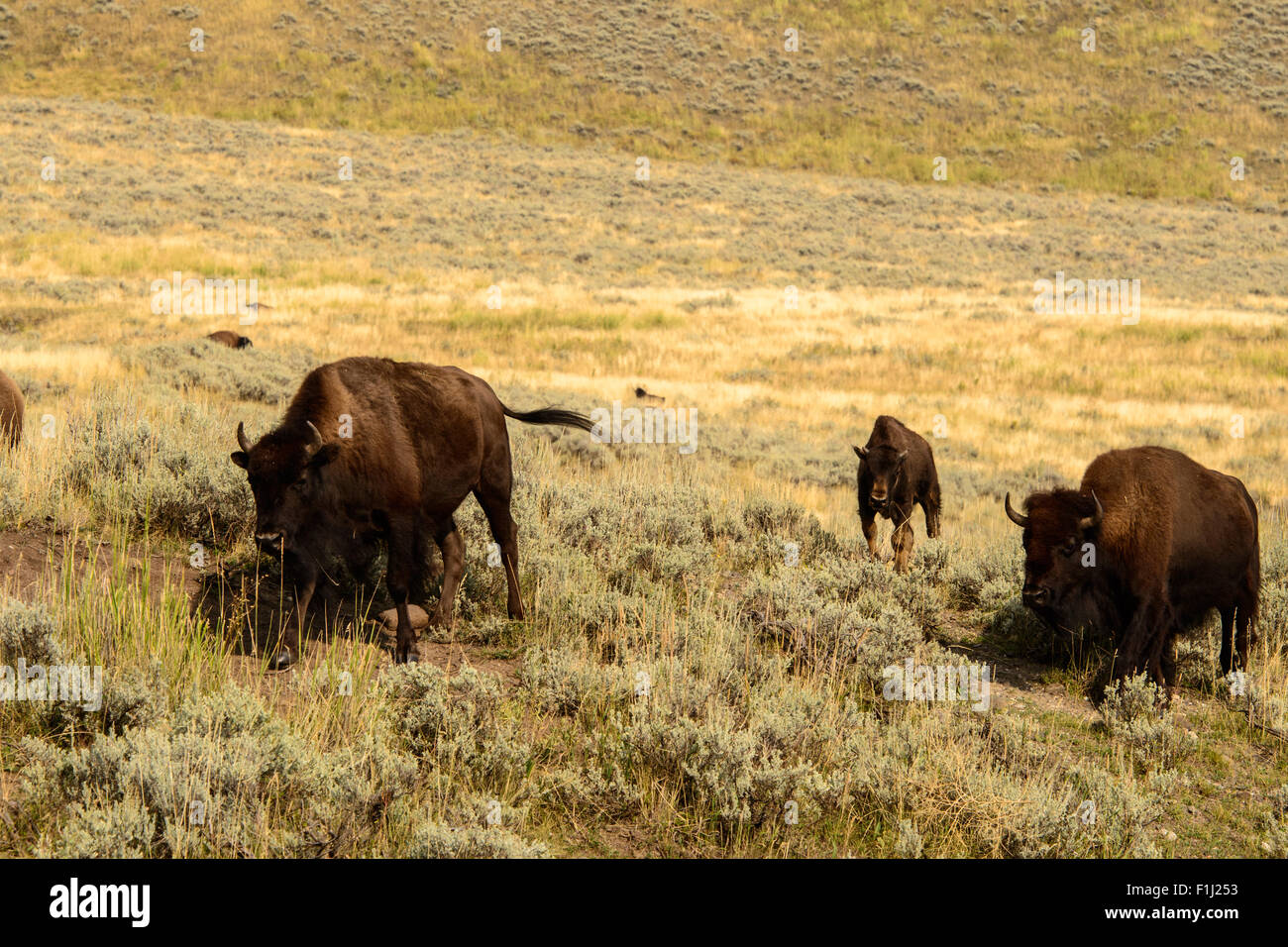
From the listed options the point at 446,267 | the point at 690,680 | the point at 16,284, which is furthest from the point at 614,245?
the point at 690,680

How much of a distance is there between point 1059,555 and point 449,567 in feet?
11.8

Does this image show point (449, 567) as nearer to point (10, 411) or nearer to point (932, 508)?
point (10, 411)

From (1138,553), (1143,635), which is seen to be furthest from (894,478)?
(1143,635)

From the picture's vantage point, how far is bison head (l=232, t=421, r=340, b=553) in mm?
5215

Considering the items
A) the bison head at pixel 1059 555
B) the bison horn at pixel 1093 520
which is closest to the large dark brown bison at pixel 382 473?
the bison head at pixel 1059 555

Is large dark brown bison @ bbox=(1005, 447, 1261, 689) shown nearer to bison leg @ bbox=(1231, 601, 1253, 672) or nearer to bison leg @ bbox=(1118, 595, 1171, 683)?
bison leg @ bbox=(1118, 595, 1171, 683)

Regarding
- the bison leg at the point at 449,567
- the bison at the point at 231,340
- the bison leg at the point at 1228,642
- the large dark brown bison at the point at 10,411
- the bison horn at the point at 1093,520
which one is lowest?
the bison leg at the point at 1228,642

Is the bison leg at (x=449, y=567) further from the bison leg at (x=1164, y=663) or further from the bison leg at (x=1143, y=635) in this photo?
the bison leg at (x=1164, y=663)

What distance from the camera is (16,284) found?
926 inches

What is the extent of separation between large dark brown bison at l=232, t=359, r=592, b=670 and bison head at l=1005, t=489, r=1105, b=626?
3006 mm

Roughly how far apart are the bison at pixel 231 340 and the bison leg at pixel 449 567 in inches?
519

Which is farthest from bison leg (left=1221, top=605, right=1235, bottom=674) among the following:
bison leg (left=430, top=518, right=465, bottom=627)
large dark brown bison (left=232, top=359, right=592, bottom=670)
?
bison leg (left=430, top=518, right=465, bottom=627)

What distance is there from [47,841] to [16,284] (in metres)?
24.2

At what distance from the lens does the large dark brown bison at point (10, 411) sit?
8.27 meters
